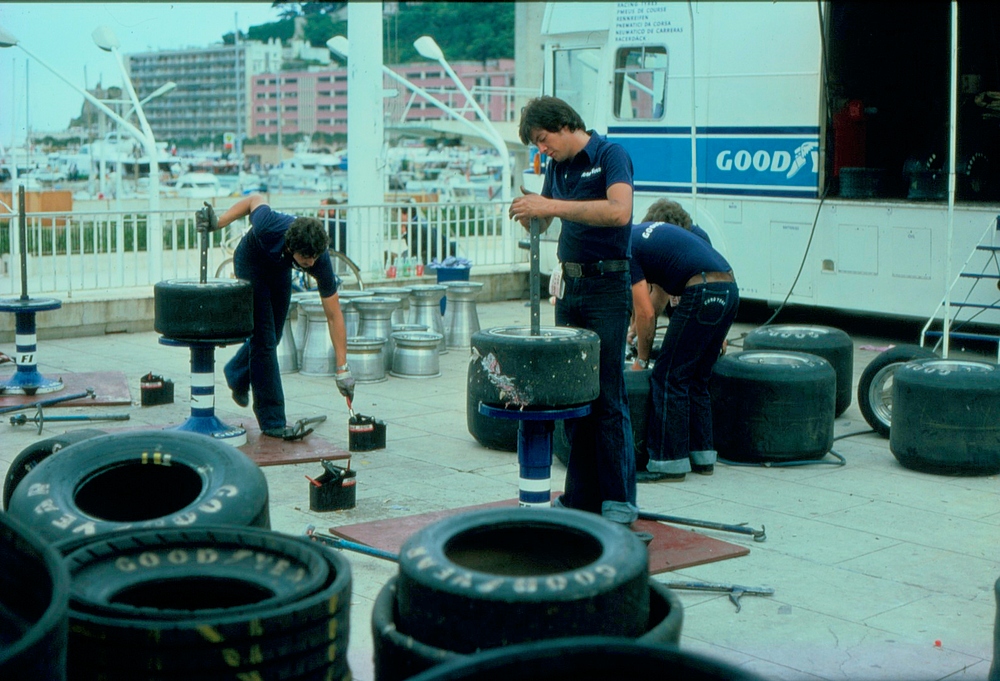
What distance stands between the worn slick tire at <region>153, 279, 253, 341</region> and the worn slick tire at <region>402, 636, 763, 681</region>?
515 cm

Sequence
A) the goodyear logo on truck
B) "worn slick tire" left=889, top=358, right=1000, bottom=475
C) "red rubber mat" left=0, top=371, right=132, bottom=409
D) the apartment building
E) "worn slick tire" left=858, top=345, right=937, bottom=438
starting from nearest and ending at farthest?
"worn slick tire" left=889, top=358, right=1000, bottom=475 < "worn slick tire" left=858, top=345, right=937, bottom=438 < "red rubber mat" left=0, top=371, right=132, bottom=409 < the goodyear logo on truck < the apartment building

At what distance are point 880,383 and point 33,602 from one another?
22.3 feet

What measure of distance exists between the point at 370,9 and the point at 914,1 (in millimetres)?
6245

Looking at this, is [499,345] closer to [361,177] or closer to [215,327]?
[215,327]

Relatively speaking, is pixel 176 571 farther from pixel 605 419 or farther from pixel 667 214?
pixel 667 214

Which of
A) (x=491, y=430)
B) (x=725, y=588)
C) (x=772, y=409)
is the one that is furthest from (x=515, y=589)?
(x=491, y=430)

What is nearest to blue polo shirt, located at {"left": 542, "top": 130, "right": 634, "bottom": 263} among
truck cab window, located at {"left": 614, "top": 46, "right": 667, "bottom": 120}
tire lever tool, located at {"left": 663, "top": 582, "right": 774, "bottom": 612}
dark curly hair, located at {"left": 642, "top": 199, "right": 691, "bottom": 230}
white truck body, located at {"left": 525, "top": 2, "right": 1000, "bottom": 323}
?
tire lever tool, located at {"left": 663, "top": 582, "right": 774, "bottom": 612}

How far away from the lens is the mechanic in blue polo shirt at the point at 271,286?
7508mm

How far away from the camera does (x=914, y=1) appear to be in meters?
13.6

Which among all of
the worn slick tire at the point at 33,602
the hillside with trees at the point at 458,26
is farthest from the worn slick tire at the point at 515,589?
the hillside with trees at the point at 458,26

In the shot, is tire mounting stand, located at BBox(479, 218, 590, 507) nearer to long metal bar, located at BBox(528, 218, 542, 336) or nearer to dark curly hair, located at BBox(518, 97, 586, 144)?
long metal bar, located at BBox(528, 218, 542, 336)

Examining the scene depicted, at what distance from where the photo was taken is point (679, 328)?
7090 millimetres

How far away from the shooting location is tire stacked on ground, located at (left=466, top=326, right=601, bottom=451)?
503 cm

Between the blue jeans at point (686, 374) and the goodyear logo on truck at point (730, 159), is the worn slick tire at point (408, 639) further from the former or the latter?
the goodyear logo on truck at point (730, 159)
